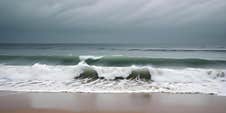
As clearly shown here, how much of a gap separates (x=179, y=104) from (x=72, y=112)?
8.82 ft

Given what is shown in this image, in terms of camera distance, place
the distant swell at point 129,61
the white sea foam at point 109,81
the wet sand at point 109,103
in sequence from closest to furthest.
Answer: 1. the wet sand at point 109,103
2. the white sea foam at point 109,81
3. the distant swell at point 129,61

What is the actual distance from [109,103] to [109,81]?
3686mm

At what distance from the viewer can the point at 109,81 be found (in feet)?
33.2

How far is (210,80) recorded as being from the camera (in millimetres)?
10180

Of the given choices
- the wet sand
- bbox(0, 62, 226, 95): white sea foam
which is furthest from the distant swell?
the wet sand

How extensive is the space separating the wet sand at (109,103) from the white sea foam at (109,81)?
0.77 metres

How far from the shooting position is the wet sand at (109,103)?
5762mm

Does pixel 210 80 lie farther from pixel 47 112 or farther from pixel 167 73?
pixel 47 112

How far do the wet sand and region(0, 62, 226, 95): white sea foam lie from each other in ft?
2.54

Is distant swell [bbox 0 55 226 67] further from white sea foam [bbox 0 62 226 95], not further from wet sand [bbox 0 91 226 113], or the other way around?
wet sand [bbox 0 91 226 113]

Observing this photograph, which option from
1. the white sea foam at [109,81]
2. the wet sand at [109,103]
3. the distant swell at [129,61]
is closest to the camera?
the wet sand at [109,103]

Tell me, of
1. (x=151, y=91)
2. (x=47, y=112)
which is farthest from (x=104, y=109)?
(x=151, y=91)

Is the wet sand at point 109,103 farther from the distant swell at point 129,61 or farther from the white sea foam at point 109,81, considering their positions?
the distant swell at point 129,61

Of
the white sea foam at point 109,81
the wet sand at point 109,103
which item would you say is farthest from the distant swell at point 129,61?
the wet sand at point 109,103
